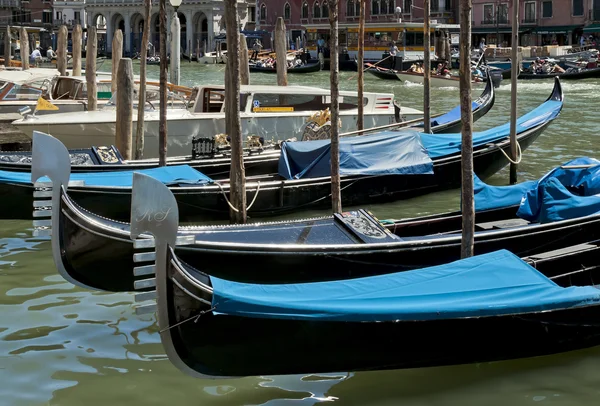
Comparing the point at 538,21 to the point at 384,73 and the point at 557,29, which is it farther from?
the point at 384,73

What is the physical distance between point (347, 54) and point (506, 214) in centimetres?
2866

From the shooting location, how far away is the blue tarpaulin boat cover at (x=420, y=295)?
4.02 m

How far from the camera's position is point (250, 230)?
5707 millimetres

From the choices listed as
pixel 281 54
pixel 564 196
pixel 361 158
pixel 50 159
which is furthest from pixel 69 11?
pixel 50 159

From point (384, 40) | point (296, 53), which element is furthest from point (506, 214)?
point (296, 53)

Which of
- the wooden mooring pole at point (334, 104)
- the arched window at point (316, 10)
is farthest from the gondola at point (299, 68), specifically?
the wooden mooring pole at point (334, 104)

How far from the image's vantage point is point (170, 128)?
34.2 ft

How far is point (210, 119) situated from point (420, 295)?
6.49 m

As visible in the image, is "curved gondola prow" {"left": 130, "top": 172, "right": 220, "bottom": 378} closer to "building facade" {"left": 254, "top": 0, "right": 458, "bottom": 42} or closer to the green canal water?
the green canal water

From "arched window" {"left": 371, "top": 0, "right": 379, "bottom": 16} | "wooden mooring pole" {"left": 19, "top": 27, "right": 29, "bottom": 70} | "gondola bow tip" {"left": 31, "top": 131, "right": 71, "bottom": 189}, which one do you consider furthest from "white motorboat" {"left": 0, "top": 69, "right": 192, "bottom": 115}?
"arched window" {"left": 371, "top": 0, "right": 379, "bottom": 16}

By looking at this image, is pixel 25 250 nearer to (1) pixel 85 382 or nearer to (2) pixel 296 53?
(1) pixel 85 382

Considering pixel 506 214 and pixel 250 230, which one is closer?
pixel 250 230

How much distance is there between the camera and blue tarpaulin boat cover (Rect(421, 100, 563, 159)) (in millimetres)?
9000

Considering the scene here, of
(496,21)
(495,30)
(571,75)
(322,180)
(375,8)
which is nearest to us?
(322,180)
